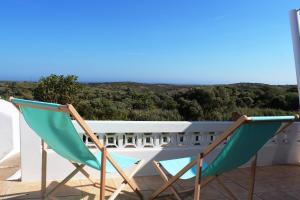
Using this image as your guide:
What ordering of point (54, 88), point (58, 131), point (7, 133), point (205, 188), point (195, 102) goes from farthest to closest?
point (195, 102) < point (54, 88) < point (7, 133) < point (205, 188) < point (58, 131)

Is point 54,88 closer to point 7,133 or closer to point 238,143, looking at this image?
point 7,133

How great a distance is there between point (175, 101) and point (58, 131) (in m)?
14.3

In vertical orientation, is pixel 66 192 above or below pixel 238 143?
below

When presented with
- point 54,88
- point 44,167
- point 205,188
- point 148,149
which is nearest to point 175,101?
point 54,88

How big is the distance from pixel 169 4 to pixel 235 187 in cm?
1425

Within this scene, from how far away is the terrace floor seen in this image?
3.48 m

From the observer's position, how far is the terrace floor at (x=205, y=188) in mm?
3477

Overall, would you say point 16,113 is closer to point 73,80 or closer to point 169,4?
point 73,80

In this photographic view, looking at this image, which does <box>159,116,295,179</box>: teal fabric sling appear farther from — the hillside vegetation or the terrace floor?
the hillside vegetation

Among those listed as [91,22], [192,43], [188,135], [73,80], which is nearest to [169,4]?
[73,80]

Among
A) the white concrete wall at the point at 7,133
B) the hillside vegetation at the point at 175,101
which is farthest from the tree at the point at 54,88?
the white concrete wall at the point at 7,133

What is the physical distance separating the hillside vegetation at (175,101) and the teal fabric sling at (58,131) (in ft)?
24.3

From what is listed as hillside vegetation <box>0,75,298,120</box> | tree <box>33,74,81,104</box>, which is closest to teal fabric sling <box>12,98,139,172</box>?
hillside vegetation <box>0,75,298,120</box>

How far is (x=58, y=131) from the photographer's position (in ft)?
8.51
